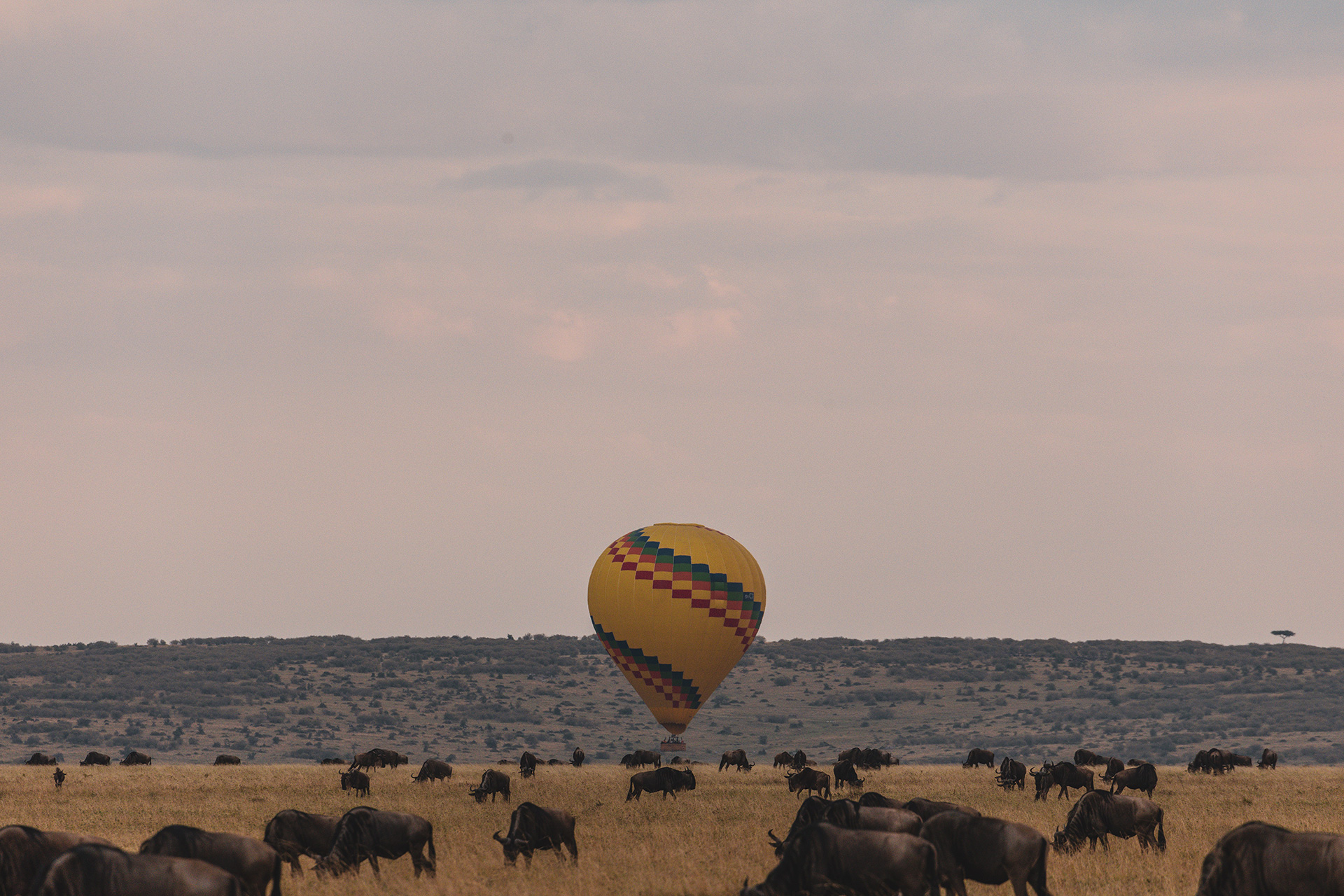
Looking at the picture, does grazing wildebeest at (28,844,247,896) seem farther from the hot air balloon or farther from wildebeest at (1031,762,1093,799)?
the hot air balloon

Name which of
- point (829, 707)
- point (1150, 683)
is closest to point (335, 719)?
point (829, 707)

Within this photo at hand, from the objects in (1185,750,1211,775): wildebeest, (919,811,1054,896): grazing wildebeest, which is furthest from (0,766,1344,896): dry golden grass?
(919,811,1054,896): grazing wildebeest

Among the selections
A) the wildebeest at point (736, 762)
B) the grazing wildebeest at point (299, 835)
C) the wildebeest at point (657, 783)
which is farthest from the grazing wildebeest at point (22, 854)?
the wildebeest at point (736, 762)

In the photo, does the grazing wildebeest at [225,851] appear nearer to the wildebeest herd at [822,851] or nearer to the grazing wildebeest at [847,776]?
the wildebeest herd at [822,851]

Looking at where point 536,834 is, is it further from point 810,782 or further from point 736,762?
point 736,762

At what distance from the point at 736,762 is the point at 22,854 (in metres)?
40.7

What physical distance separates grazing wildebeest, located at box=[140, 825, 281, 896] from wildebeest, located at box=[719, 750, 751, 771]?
37.7m

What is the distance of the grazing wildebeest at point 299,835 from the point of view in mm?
25656

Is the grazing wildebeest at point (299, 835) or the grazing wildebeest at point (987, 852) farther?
the grazing wildebeest at point (299, 835)

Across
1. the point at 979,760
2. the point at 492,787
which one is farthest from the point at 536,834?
the point at 979,760

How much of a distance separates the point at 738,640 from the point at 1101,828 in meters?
35.3

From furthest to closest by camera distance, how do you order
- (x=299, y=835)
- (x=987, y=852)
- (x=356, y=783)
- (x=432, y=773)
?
(x=432, y=773) < (x=356, y=783) < (x=299, y=835) < (x=987, y=852)

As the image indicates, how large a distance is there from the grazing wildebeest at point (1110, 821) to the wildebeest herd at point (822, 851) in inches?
1.0

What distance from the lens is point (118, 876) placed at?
17.5 m
